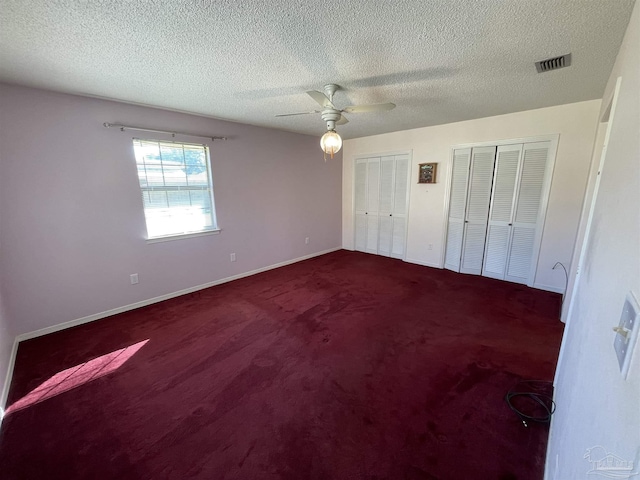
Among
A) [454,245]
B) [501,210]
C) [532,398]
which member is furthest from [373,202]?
[532,398]

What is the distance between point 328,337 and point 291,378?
634mm

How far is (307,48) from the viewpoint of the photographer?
183 centimetres

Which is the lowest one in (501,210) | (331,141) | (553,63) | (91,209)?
(501,210)

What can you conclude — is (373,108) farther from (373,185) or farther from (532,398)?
(373,185)

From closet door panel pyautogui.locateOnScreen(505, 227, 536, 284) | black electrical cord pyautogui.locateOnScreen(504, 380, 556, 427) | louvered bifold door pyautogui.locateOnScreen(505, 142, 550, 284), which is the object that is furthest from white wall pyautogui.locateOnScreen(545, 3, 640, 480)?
closet door panel pyautogui.locateOnScreen(505, 227, 536, 284)

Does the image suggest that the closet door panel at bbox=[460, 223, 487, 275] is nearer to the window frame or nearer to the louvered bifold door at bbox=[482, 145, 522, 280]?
the louvered bifold door at bbox=[482, 145, 522, 280]

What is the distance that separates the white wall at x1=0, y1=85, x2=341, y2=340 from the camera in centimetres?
243

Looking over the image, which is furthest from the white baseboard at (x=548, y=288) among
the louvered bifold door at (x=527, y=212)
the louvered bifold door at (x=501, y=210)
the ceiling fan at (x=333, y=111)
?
the ceiling fan at (x=333, y=111)

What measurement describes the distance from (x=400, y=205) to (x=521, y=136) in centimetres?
199

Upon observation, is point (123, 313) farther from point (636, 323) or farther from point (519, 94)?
point (519, 94)

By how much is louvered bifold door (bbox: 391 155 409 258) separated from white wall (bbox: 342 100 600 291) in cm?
12

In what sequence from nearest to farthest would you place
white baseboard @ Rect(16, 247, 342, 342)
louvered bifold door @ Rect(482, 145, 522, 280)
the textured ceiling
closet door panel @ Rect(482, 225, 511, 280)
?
the textured ceiling < white baseboard @ Rect(16, 247, 342, 342) < louvered bifold door @ Rect(482, 145, 522, 280) < closet door panel @ Rect(482, 225, 511, 280)

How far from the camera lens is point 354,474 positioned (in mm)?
1379

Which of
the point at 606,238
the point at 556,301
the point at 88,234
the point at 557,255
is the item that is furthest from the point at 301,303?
the point at 557,255
